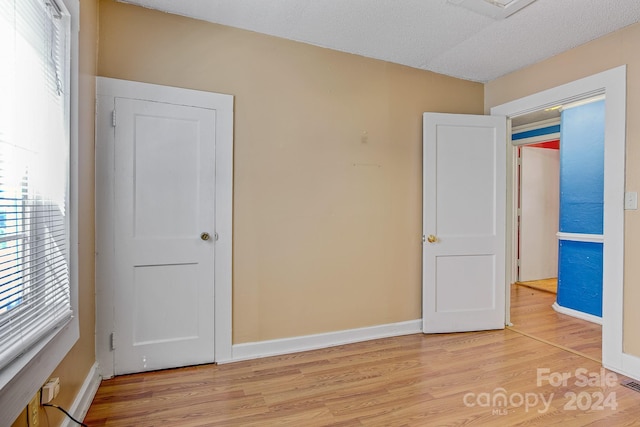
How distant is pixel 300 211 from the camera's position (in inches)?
111

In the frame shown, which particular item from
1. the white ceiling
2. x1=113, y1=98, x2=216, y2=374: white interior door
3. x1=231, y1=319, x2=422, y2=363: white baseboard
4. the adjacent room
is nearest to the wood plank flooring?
the adjacent room

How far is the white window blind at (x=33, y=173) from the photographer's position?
3.78ft

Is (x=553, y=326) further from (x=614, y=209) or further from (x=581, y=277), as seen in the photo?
(x=614, y=209)

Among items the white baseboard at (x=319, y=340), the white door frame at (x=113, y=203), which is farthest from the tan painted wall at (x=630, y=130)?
the white door frame at (x=113, y=203)

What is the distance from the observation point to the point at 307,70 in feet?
9.31

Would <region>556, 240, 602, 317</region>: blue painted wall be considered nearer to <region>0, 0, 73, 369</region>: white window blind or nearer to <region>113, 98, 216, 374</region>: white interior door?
<region>113, 98, 216, 374</region>: white interior door

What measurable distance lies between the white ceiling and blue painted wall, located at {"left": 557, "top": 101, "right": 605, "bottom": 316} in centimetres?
135

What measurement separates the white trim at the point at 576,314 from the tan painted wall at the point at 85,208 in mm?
4557

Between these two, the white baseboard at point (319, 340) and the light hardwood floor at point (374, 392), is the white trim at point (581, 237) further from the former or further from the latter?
the white baseboard at point (319, 340)

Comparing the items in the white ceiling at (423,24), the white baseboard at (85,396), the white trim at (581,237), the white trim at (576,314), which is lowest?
the white trim at (576,314)

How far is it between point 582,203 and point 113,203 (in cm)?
464

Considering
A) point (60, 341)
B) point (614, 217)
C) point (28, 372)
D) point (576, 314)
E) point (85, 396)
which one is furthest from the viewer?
point (576, 314)

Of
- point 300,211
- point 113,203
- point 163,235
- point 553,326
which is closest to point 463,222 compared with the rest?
point 553,326

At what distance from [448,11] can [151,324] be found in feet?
9.70
